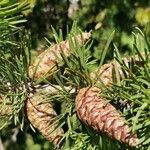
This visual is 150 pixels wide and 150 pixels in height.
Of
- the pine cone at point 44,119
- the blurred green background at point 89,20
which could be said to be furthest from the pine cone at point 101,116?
the blurred green background at point 89,20

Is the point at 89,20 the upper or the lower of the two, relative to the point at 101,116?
lower

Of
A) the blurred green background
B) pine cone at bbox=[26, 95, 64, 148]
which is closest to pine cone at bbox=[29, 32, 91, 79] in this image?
pine cone at bbox=[26, 95, 64, 148]

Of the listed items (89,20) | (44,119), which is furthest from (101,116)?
(89,20)

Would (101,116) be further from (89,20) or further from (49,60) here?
(89,20)

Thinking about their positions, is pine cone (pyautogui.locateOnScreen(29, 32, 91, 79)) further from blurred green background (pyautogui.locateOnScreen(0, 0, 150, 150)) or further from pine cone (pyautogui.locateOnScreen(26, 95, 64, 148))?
blurred green background (pyautogui.locateOnScreen(0, 0, 150, 150))

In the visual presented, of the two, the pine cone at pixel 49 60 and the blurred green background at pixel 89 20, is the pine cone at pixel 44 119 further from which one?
the blurred green background at pixel 89 20
